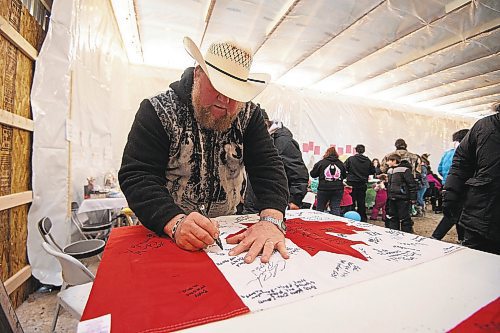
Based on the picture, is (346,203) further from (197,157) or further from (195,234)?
Answer: (195,234)

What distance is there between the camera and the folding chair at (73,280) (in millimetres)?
989

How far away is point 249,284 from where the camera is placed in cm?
53

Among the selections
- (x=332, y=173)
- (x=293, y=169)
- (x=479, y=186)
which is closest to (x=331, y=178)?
(x=332, y=173)

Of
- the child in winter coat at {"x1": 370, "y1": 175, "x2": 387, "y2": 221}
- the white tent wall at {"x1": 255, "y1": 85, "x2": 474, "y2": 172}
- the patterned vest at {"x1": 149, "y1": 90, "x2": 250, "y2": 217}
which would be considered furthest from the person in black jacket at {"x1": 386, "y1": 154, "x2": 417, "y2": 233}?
the patterned vest at {"x1": 149, "y1": 90, "x2": 250, "y2": 217}

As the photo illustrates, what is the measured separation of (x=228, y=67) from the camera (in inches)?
38.0

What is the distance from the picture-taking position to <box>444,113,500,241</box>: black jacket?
143 cm

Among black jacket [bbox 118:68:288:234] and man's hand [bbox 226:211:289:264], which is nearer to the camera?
man's hand [bbox 226:211:289:264]

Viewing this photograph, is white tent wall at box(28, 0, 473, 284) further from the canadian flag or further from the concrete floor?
the canadian flag

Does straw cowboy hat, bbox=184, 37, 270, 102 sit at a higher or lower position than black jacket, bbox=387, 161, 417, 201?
higher

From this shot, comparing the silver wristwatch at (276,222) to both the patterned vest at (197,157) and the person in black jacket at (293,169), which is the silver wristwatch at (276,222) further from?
the person in black jacket at (293,169)

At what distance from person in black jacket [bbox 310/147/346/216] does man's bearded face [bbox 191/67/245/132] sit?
2.82 m

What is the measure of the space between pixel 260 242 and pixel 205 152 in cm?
45

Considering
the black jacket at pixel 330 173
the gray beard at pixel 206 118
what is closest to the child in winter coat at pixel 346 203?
the black jacket at pixel 330 173

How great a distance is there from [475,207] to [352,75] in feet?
12.8
